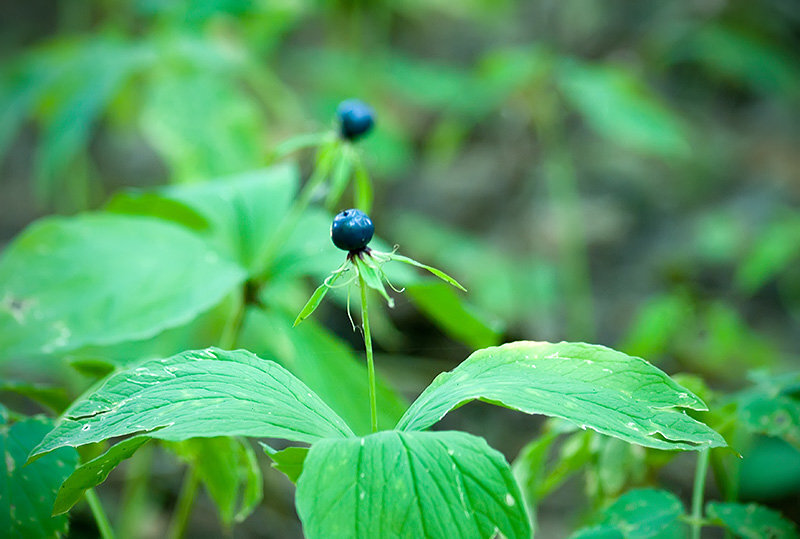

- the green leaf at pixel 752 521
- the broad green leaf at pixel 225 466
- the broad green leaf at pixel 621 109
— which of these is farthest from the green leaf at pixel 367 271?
the broad green leaf at pixel 621 109

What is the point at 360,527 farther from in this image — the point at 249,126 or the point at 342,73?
the point at 342,73

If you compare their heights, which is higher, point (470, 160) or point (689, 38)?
Result: point (689, 38)

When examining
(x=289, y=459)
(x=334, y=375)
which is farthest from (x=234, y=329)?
(x=289, y=459)

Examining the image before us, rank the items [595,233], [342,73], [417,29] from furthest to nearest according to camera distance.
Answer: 1. [417,29]
2. [595,233]
3. [342,73]

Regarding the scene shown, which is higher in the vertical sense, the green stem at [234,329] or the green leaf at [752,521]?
the green stem at [234,329]

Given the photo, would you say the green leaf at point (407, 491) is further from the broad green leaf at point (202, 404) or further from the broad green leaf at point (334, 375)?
the broad green leaf at point (334, 375)

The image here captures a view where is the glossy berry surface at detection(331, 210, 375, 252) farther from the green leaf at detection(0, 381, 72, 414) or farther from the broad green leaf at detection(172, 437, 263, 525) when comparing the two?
the green leaf at detection(0, 381, 72, 414)

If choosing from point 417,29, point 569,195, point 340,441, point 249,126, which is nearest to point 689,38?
point 569,195
